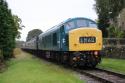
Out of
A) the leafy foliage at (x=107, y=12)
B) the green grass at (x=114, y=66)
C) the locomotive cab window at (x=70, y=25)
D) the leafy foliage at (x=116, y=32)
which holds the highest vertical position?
the leafy foliage at (x=107, y=12)

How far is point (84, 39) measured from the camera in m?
28.3

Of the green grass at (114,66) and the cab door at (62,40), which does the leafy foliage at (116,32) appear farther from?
the cab door at (62,40)

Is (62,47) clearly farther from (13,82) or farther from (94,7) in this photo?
(94,7)

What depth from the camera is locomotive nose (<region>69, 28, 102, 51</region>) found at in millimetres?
27984

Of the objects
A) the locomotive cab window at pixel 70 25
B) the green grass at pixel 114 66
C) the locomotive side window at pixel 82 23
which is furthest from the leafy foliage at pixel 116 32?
the locomotive cab window at pixel 70 25

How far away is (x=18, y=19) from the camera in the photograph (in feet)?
224

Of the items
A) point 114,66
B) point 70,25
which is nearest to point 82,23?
point 70,25

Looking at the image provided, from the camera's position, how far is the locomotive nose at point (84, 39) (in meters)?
28.0

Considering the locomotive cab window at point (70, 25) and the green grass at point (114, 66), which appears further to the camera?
the locomotive cab window at point (70, 25)

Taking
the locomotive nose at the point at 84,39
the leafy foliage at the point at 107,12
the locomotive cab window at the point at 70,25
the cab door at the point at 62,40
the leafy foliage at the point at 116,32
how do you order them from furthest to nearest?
1. the leafy foliage at the point at 107,12
2. the leafy foliage at the point at 116,32
3. the locomotive cab window at the point at 70,25
4. the cab door at the point at 62,40
5. the locomotive nose at the point at 84,39

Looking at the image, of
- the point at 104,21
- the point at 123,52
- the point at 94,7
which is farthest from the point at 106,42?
the point at 94,7

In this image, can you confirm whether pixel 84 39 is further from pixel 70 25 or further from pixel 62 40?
pixel 62 40

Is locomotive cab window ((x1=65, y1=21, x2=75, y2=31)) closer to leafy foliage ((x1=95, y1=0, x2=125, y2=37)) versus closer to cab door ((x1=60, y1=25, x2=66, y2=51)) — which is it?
cab door ((x1=60, y1=25, x2=66, y2=51))

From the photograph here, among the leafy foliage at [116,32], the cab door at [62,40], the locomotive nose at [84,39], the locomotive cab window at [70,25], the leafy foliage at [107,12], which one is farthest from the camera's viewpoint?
the leafy foliage at [107,12]
